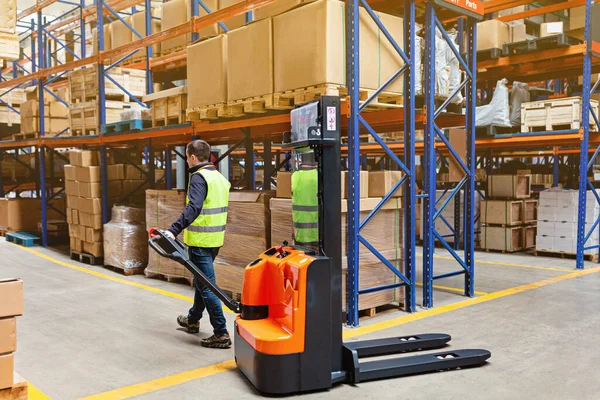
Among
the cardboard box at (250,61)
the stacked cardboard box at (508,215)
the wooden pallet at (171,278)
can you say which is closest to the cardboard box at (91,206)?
the wooden pallet at (171,278)

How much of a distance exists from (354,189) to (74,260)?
6998mm

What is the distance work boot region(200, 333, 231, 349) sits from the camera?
16.7 ft

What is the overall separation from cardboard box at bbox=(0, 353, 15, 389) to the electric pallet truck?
128 cm

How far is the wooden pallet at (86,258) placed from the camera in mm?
10098

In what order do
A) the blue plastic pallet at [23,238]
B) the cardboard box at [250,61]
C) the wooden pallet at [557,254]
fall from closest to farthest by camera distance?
1. the cardboard box at [250,61]
2. the wooden pallet at [557,254]
3. the blue plastic pallet at [23,238]

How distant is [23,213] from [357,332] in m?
11.0

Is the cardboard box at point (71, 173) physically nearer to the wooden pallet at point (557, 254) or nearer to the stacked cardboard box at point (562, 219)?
the stacked cardboard box at point (562, 219)

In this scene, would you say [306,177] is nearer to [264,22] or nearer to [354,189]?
[354,189]

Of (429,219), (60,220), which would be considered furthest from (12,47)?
(60,220)

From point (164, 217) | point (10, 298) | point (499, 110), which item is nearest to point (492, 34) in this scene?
point (499, 110)

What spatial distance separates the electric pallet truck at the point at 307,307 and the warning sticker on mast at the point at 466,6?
3176mm

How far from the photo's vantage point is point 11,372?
356cm

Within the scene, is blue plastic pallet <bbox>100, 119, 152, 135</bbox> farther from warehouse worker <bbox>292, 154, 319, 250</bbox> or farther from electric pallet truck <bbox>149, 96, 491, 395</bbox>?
warehouse worker <bbox>292, 154, 319, 250</bbox>

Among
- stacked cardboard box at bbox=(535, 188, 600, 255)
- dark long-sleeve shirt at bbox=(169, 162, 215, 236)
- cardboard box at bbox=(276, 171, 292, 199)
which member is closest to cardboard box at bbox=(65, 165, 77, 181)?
cardboard box at bbox=(276, 171, 292, 199)
